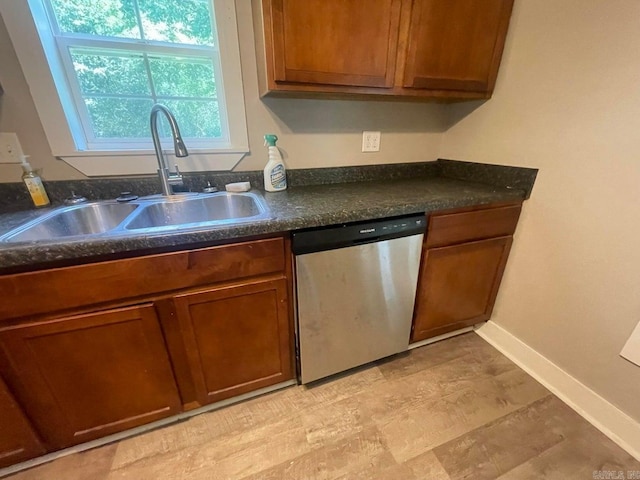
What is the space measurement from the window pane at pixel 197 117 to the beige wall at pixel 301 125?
20 cm

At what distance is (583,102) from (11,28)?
7.40ft

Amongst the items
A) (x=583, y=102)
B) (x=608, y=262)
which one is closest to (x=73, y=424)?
(x=608, y=262)

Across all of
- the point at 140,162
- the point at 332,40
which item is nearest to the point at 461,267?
the point at 332,40

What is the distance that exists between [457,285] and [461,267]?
0.11 metres

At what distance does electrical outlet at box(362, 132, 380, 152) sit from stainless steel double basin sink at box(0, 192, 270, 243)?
760 mm

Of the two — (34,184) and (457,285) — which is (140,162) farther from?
(457,285)

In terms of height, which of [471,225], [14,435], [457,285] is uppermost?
[471,225]

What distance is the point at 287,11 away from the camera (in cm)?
101

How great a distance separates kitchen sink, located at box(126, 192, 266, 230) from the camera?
1.23 m

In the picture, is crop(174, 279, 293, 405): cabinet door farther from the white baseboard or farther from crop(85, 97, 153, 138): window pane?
the white baseboard

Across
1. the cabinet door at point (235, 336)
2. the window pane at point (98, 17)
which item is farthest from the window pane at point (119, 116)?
the cabinet door at point (235, 336)

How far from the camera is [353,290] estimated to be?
117cm

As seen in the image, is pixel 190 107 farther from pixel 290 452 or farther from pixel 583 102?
pixel 583 102

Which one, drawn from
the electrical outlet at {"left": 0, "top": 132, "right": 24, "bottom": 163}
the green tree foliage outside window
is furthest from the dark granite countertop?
the green tree foliage outside window
